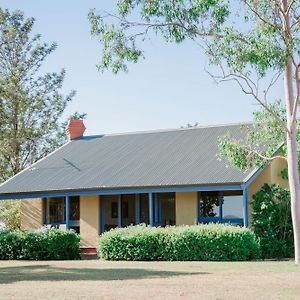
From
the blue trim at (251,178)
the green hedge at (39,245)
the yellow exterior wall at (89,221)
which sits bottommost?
the green hedge at (39,245)

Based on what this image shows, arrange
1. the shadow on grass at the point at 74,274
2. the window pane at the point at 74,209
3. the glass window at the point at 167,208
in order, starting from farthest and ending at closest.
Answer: the window pane at the point at 74,209
the glass window at the point at 167,208
the shadow on grass at the point at 74,274

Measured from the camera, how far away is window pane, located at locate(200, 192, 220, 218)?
2964 cm

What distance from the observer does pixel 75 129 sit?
38312 mm

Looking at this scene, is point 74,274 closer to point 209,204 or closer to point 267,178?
point 209,204

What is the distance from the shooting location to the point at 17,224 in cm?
3656

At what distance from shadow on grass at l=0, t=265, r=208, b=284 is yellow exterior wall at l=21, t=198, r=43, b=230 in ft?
40.2

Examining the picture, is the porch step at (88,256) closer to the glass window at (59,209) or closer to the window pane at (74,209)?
the window pane at (74,209)

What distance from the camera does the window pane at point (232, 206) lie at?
95.3 feet

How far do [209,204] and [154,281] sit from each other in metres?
13.3

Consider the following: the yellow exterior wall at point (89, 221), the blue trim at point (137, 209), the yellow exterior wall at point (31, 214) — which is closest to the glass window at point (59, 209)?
the yellow exterior wall at point (31, 214)

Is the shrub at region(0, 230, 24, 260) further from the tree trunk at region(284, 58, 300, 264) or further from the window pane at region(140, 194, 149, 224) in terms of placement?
the tree trunk at region(284, 58, 300, 264)

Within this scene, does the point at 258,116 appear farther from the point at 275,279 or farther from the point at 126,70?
the point at 275,279

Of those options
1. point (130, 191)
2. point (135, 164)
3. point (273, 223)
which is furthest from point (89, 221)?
point (273, 223)

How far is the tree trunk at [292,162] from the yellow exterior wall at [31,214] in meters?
14.8
